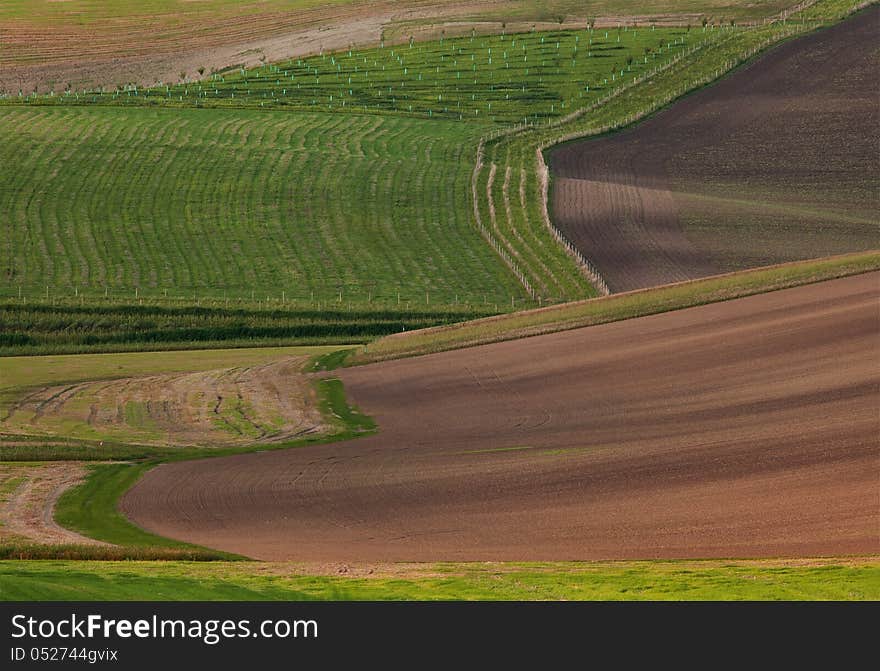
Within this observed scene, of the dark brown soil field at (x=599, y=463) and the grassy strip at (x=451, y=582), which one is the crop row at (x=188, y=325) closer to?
the dark brown soil field at (x=599, y=463)

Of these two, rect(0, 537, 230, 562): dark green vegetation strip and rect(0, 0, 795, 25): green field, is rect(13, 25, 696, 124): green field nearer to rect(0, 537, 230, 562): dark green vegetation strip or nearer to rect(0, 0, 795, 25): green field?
rect(0, 0, 795, 25): green field

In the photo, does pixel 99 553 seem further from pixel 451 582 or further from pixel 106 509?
pixel 451 582

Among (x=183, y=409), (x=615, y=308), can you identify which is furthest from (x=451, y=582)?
(x=615, y=308)

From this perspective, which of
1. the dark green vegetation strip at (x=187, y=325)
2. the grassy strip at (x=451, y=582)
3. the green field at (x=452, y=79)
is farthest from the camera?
the green field at (x=452, y=79)

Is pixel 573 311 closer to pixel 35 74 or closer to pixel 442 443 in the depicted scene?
pixel 442 443

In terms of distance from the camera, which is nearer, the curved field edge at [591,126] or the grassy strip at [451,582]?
the grassy strip at [451,582]

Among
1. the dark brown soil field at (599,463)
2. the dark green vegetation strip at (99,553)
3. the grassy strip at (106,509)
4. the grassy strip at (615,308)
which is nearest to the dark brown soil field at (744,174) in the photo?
the grassy strip at (615,308)

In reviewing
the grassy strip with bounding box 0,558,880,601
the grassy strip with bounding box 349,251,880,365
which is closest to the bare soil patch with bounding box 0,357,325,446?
the grassy strip with bounding box 349,251,880,365

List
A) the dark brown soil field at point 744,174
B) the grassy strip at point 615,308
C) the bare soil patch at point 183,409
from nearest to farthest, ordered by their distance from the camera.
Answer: the bare soil patch at point 183,409 → the grassy strip at point 615,308 → the dark brown soil field at point 744,174
